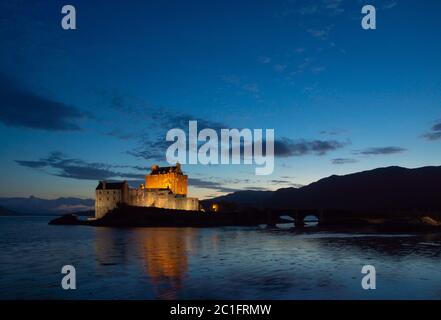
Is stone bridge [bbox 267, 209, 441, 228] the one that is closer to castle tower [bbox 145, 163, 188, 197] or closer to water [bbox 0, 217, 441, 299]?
castle tower [bbox 145, 163, 188, 197]

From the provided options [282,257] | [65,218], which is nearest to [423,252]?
[282,257]

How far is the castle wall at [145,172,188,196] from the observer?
136875 mm

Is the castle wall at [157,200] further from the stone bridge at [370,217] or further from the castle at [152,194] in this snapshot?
the stone bridge at [370,217]

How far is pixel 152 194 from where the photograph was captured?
128m

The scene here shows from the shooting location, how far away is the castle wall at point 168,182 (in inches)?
5389

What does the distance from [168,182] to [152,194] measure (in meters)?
9.98

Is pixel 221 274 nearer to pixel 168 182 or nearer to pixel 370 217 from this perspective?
pixel 168 182

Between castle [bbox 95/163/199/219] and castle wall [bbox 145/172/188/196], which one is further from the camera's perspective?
castle wall [bbox 145/172/188/196]

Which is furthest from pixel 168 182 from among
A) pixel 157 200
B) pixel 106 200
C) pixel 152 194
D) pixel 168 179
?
pixel 106 200

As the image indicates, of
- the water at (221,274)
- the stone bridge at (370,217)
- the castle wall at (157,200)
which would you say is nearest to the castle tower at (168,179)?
the castle wall at (157,200)

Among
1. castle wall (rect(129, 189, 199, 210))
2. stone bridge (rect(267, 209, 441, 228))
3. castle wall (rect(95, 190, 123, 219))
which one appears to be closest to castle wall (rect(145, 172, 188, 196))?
castle wall (rect(129, 189, 199, 210))
